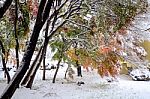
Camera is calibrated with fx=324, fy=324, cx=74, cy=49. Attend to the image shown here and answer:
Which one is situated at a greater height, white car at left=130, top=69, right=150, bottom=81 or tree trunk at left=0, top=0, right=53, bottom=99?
tree trunk at left=0, top=0, right=53, bottom=99

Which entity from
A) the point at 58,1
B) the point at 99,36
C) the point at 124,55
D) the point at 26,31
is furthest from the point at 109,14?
the point at 124,55

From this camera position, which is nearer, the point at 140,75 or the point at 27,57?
the point at 27,57

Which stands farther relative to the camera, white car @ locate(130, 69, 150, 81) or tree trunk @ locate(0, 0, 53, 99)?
white car @ locate(130, 69, 150, 81)

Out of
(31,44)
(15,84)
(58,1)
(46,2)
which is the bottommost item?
(15,84)

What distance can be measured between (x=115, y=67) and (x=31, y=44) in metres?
12.0

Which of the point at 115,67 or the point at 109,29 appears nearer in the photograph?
the point at 109,29

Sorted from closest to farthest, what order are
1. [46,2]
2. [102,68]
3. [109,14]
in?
[46,2]
[109,14]
[102,68]

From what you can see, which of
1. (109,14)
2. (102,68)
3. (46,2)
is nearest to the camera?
(46,2)

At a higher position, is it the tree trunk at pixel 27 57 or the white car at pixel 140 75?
the tree trunk at pixel 27 57

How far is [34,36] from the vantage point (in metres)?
4.46

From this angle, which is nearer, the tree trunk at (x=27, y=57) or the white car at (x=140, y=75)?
the tree trunk at (x=27, y=57)

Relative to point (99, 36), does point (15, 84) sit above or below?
below

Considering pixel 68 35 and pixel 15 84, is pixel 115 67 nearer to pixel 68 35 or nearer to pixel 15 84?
pixel 68 35

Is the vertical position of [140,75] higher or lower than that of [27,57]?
lower
